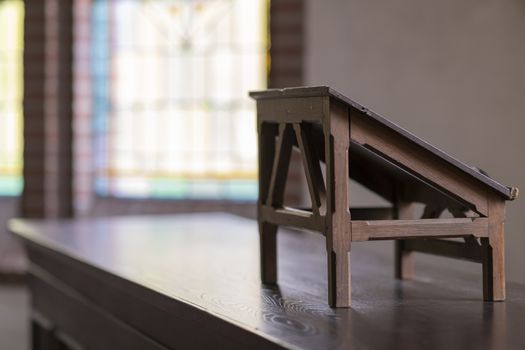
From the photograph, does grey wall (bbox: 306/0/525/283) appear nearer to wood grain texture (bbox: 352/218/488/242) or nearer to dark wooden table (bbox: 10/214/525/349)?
dark wooden table (bbox: 10/214/525/349)

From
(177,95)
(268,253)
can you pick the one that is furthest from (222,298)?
(177,95)

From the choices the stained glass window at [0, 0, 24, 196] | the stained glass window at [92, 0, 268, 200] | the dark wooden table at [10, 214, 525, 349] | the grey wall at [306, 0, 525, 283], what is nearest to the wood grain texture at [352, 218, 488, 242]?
the dark wooden table at [10, 214, 525, 349]

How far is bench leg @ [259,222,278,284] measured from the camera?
106 inches

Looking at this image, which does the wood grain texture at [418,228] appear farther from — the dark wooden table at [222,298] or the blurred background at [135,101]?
the blurred background at [135,101]

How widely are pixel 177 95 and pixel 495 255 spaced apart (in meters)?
5.47

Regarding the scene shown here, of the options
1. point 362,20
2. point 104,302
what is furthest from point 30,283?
point 362,20

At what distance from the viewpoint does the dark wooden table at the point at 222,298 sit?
1.94 m

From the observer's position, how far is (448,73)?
457cm

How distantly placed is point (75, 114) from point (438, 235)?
228 inches

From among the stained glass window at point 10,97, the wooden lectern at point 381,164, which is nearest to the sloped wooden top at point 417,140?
the wooden lectern at point 381,164

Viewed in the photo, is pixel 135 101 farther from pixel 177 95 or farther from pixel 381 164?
pixel 381 164

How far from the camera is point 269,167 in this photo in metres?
2.69

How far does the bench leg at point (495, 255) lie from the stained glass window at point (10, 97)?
20.5ft

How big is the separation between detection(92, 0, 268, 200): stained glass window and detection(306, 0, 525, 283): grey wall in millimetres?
1660
